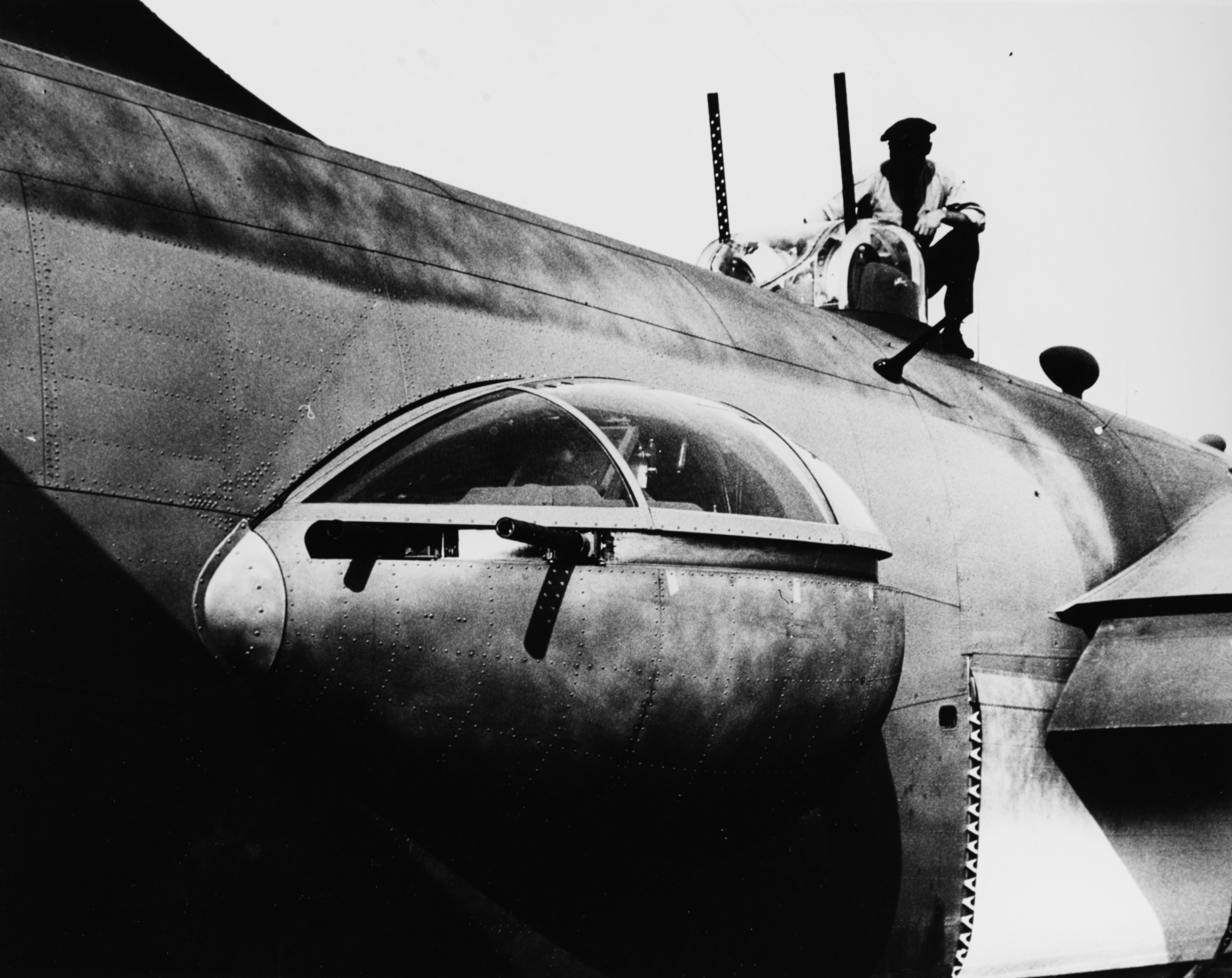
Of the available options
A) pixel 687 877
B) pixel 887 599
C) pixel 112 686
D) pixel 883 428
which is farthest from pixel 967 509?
pixel 112 686

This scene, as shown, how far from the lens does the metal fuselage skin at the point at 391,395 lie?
13.5 feet

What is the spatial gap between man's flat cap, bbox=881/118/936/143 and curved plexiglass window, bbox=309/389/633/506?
576 cm

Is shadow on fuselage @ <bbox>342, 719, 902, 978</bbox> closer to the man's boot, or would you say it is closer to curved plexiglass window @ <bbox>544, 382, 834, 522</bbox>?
curved plexiglass window @ <bbox>544, 382, 834, 522</bbox>

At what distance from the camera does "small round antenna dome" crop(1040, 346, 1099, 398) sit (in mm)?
10117

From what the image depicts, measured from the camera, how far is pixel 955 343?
8.81 meters

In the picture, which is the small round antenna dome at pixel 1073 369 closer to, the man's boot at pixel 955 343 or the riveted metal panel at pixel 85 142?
the man's boot at pixel 955 343

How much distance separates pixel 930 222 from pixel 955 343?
1.16 meters

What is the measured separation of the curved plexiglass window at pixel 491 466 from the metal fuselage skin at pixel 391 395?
262 millimetres

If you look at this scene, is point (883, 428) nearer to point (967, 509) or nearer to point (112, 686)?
point (967, 509)

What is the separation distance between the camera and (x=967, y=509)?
7270 millimetres

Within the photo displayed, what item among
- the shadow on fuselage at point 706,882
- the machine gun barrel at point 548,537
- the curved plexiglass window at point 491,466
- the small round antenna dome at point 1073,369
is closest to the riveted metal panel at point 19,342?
the curved plexiglass window at point 491,466

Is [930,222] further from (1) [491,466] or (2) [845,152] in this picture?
(1) [491,466]

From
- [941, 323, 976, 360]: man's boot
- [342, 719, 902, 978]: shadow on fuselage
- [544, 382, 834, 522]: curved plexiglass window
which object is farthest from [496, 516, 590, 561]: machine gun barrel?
[941, 323, 976, 360]: man's boot

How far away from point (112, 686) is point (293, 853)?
73 cm
